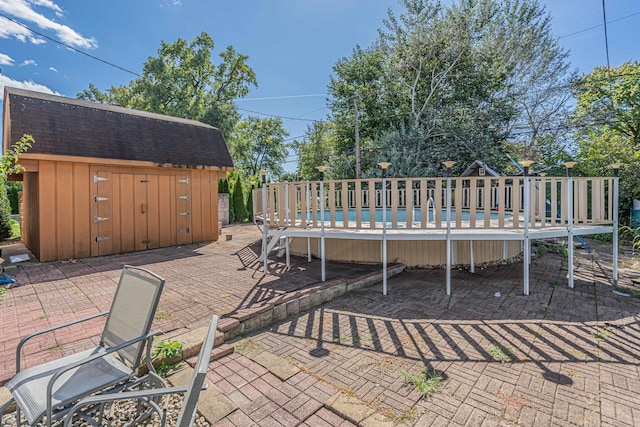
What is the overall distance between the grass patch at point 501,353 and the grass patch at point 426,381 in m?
0.67

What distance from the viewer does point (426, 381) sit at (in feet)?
7.72

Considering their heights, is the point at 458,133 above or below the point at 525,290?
above

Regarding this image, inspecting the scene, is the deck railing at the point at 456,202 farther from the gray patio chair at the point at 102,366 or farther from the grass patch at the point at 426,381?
the gray patio chair at the point at 102,366

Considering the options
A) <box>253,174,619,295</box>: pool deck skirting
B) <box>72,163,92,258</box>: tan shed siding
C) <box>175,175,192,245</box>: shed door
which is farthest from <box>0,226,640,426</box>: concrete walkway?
<box>175,175,192,245</box>: shed door

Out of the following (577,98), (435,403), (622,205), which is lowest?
(435,403)

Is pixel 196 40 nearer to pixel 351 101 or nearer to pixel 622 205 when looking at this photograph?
pixel 351 101

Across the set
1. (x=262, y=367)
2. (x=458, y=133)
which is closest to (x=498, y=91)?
(x=458, y=133)

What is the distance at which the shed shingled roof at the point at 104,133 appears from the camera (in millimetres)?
6137

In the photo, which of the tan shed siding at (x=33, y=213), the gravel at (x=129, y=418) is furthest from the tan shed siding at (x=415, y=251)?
the tan shed siding at (x=33, y=213)

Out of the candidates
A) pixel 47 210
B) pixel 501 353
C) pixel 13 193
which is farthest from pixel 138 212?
pixel 13 193

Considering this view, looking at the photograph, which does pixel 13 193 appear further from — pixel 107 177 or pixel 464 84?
pixel 464 84

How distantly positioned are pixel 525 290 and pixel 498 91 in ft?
48.9

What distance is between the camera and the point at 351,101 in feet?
57.7

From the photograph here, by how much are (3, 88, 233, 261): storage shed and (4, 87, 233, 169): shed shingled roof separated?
18 mm
